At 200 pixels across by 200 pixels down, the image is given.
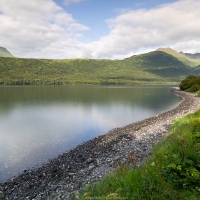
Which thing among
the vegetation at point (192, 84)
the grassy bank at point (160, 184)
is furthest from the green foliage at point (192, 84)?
the grassy bank at point (160, 184)

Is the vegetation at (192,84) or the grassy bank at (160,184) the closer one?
the grassy bank at (160,184)

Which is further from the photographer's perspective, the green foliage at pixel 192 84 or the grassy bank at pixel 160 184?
the green foliage at pixel 192 84

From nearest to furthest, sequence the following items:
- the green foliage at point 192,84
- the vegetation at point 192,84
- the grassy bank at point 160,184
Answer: the grassy bank at point 160,184
the vegetation at point 192,84
the green foliage at point 192,84

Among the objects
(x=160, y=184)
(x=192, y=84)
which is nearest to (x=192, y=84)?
(x=192, y=84)

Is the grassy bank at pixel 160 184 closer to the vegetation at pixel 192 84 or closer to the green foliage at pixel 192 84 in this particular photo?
the vegetation at pixel 192 84

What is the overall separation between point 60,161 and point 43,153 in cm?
669

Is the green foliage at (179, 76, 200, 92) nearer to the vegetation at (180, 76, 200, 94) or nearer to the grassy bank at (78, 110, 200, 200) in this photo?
the vegetation at (180, 76, 200, 94)

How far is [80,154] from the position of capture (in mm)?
27047

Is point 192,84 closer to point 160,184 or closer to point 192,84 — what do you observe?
point 192,84

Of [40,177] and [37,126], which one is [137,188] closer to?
[40,177]

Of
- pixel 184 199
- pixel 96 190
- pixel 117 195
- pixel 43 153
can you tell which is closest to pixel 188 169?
pixel 184 199

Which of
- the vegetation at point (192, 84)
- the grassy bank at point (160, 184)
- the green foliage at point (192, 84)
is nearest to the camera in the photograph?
the grassy bank at point (160, 184)

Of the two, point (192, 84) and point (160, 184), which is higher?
point (160, 184)

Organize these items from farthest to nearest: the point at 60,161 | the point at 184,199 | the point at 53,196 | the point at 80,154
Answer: the point at 80,154 < the point at 60,161 < the point at 53,196 < the point at 184,199
